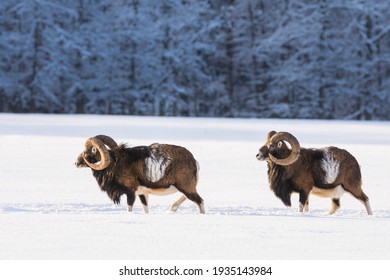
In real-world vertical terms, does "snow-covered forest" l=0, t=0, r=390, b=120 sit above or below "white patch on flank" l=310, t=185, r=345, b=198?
above

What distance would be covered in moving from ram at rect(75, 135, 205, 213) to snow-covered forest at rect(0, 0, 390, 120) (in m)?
35.6

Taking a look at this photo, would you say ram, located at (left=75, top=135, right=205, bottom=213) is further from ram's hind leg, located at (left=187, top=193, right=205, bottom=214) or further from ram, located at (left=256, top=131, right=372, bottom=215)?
ram, located at (left=256, top=131, right=372, bottom=215)

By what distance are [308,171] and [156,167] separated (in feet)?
6.66

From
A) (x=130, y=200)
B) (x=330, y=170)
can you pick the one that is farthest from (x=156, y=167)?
(x=330, y=170)

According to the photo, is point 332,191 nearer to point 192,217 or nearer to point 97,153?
point 192,217

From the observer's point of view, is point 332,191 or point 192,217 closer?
point 192,217

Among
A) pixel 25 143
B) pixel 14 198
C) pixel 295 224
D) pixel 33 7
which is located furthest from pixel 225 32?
pixel 295 224

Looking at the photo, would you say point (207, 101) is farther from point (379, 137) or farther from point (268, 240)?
point (268, 240)

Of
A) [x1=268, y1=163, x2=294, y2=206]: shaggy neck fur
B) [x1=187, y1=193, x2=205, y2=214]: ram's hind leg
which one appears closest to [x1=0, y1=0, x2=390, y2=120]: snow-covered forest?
[x1=268, y1=163, x2=294, y2=206]: shaggy neck fur

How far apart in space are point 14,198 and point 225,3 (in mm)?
37764

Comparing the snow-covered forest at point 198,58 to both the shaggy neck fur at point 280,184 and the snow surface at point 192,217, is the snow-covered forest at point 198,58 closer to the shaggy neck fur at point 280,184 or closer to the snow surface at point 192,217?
the snow surface at point 192,217

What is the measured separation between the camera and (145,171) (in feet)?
33.4

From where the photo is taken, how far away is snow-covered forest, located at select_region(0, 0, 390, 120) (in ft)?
150

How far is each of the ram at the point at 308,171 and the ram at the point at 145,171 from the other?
3.39 feet
